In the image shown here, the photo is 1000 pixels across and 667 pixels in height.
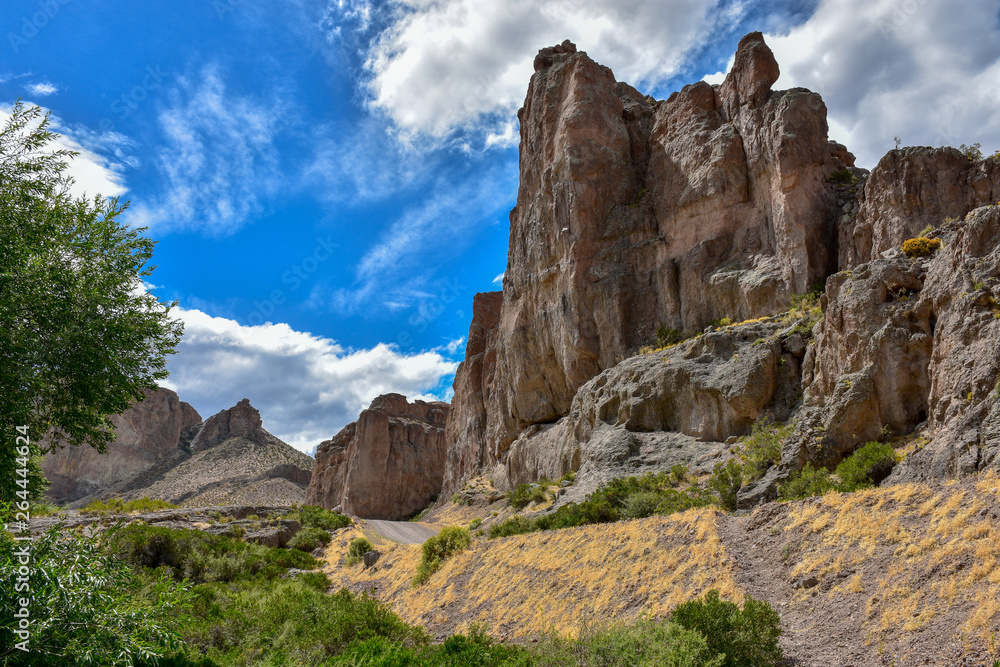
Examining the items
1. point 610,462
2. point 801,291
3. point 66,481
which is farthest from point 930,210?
point 66,481

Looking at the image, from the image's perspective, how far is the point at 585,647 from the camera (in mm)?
10859

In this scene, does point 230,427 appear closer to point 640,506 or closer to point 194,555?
point 194,555

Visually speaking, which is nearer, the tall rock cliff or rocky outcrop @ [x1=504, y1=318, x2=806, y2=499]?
rocky outcrop @ [x1=504, y1=318, x2=806, y2=499]

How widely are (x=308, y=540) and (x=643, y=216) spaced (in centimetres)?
2949

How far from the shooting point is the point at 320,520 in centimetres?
3838

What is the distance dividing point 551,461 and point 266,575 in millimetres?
18227

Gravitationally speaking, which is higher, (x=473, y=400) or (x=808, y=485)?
(x=473, y=400)

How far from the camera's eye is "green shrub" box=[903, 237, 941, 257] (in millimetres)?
18391

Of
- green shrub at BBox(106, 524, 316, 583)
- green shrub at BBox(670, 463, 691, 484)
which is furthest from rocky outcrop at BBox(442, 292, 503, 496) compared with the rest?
green shrub at BBox(670, 463, 691, 484)

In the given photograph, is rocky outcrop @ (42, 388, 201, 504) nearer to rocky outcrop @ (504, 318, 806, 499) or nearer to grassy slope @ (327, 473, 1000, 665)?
rocky outcrop @ (504, 318, 806, 499)

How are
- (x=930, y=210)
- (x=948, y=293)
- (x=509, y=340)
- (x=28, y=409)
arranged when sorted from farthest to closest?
(x=509, y=340) < (x=930, y=210) < (x=948, y=293) < (x=28, y=409)

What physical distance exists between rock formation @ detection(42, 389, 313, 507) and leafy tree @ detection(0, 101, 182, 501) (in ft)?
231

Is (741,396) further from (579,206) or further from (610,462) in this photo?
(579,206)

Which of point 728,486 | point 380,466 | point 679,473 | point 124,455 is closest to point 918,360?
point 728,486
